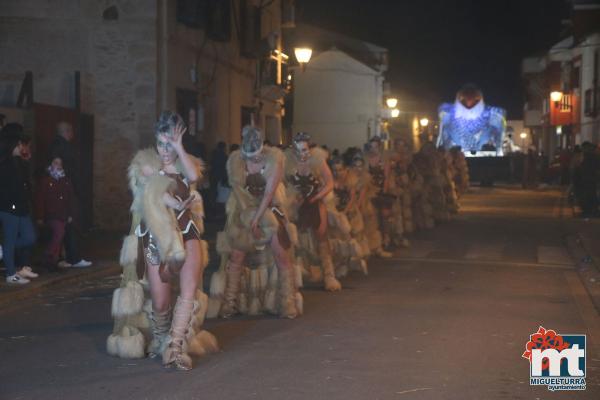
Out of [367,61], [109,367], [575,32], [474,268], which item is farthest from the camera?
[367,61]

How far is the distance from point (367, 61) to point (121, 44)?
3991 centimetres

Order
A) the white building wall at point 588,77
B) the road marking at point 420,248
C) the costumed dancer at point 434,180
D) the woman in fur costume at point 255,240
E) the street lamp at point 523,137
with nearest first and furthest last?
the woman in fur costume at point 255,240 < the road marking at point 420,248 < the costumed dancer at point 434,180 < the white building wall at point 588,77 < the street lamp at point 523,137

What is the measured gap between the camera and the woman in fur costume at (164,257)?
291 inches

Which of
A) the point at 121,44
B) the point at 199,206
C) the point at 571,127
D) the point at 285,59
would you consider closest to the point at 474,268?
the point at 199,206

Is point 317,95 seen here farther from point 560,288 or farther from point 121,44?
point 560,288

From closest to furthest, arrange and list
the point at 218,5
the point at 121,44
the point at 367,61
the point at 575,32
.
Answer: the point at 121,44, the point at 218,5, the point at 575,32, the point at 367,61

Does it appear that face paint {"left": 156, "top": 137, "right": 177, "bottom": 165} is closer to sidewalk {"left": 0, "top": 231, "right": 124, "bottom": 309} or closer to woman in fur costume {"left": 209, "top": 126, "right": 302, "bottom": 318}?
woman in fur costume {"left": 209, "top": 126, "right": 302, "bottom": 318}

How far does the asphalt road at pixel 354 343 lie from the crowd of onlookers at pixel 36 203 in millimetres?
753

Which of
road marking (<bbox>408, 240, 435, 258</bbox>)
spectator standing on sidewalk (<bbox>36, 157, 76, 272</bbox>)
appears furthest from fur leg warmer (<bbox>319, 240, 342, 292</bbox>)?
road marking (<bbox>408, 240, 435, 258</bbox>)

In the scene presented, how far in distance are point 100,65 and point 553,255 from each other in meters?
9.51

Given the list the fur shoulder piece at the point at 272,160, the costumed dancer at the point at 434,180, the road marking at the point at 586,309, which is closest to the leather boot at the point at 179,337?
the fur shoulder piece at the point at 272,160

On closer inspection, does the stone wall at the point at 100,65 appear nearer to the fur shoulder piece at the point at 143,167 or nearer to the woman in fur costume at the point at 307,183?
the woman in fur costume at the point at 307,183

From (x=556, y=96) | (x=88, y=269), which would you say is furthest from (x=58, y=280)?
(x=556, y=96)

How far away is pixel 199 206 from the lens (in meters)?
7.84
